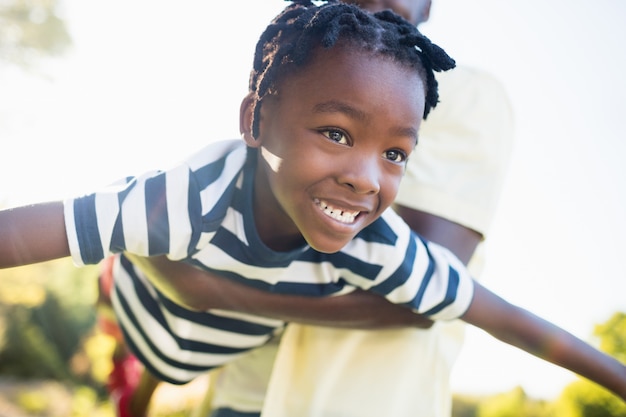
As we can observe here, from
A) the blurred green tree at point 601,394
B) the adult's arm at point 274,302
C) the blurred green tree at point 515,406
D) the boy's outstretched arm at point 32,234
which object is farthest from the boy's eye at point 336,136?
the blurred green tree at point 515,406

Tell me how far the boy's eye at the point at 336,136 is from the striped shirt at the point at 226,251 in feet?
1.27

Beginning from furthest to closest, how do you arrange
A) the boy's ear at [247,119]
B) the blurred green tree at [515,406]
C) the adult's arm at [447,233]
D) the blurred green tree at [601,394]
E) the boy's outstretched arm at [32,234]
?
1. the blurred green tree at [515,406]
2. the blurred green tree at [601,394]
3. the adult's arm at [447,233]
4. the boy's ear at [247,119]
5. the boy's outstretched arm at [32,234]

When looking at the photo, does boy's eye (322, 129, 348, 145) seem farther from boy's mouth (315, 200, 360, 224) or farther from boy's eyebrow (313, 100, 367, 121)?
boy's mouth (315, 200, 360, 224)

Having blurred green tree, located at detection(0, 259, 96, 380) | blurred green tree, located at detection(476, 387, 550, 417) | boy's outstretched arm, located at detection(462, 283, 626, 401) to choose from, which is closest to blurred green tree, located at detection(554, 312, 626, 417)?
blurred green tree, located at detection(476, 387, 550, 417)

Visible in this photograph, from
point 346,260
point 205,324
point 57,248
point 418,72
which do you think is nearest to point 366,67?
point 418,72

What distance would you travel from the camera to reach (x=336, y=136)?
1.46 m

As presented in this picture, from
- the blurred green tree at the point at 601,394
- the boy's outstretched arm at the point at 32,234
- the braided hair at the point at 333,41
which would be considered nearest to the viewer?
the boy's outstretched arm at the point at 32,234

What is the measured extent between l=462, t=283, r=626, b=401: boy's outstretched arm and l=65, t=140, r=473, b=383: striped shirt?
0.09m

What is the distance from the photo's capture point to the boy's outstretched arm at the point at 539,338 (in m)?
1.83

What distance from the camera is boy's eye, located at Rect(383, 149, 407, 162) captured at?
1.52m

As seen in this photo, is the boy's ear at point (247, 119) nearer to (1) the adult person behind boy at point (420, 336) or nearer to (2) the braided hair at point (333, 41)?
(2) the braided hair at point (333, 41)

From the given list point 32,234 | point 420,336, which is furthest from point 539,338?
point 32,234

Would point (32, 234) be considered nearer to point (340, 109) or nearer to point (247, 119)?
point (247, 119)

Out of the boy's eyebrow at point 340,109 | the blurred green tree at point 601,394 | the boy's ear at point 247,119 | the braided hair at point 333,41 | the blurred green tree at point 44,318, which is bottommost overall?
the blurred green tree at point 44,318
